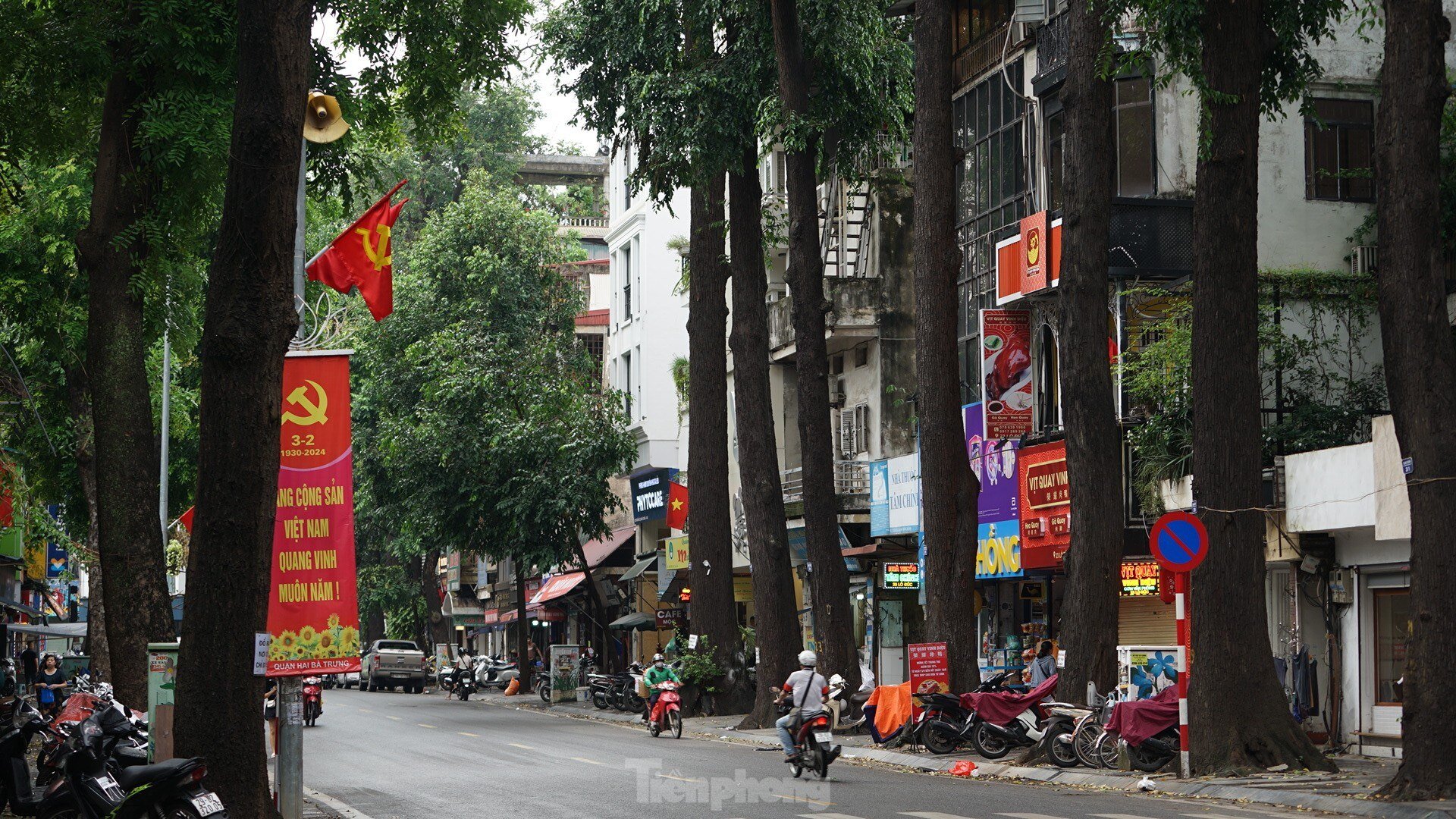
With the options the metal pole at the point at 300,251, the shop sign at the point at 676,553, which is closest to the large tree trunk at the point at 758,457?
the shop sign at the point at 676,553

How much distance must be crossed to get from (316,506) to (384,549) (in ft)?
176

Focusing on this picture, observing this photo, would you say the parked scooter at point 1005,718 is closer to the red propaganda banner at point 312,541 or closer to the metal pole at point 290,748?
the metal pole at point 290,748

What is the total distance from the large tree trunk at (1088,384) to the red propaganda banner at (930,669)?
9.51 ft

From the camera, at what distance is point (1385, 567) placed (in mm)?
23797

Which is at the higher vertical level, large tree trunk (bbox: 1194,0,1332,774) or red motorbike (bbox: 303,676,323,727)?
large tree trunk (bbox: 1194,0,1332,774)

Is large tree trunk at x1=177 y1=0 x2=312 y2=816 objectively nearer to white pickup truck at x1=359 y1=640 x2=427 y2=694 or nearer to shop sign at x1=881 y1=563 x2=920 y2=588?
shop sign at x1=881 y1=563 x2=920 y2=588

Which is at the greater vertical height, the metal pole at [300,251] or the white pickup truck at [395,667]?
the metal pole at [300,251]

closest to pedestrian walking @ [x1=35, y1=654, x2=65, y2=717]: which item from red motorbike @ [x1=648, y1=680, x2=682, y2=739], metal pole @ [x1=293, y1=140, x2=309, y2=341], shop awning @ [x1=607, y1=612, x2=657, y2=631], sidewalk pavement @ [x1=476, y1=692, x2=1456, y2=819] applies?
red motorbike @ [x1=648, y1=680, x2=682, y2=739]

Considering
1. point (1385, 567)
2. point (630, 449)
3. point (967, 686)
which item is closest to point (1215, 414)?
point (1385, 567)

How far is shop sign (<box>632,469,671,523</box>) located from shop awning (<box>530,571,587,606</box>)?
4.46m

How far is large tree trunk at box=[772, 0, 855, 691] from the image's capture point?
1184 inches

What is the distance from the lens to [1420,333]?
17.0 m

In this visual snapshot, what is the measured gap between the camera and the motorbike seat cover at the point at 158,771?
11086mm

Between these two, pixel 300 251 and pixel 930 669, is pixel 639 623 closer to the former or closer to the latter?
pixel 930 669
